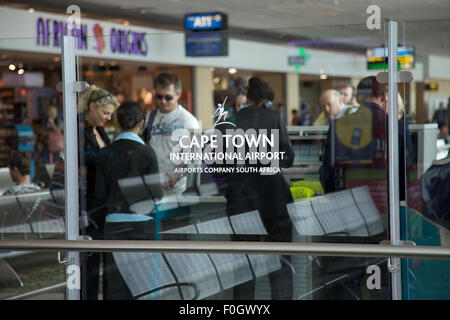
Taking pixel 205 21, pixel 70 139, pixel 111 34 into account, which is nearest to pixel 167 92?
pixel 70 139

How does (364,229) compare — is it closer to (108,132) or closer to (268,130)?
(268,130)

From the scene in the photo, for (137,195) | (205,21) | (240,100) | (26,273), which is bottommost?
(26,273)

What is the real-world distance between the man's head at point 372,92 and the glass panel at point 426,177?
0.08m

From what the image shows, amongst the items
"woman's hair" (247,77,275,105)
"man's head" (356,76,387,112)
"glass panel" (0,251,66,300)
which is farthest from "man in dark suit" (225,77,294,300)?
"glass panel" (0,251,66,300)

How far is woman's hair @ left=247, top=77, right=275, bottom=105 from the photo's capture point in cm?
292

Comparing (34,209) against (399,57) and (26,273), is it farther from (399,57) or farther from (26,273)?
(399,57)

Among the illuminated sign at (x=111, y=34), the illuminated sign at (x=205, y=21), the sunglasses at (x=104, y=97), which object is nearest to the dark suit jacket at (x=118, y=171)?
the sunglasses at (x=104, y=97)

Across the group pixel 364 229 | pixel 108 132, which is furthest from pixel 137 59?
pixel 364 229

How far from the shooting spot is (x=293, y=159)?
2850mm

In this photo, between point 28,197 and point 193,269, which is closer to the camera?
point 193,269

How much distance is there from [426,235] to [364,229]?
256 mm

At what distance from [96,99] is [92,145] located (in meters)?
0.22

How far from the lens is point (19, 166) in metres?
4.09

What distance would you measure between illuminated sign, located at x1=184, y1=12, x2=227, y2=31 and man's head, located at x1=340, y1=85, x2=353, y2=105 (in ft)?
24.7
